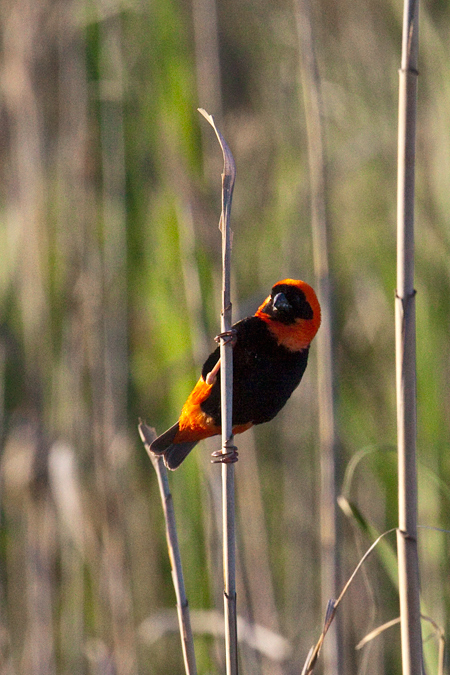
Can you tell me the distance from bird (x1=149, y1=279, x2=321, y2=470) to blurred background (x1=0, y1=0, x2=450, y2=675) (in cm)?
34

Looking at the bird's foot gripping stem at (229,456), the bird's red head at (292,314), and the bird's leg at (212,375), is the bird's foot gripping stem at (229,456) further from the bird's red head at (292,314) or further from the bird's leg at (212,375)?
the bird's red head at (292,314)

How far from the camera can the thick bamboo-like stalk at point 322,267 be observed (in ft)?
4.74

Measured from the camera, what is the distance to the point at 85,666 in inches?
79.1

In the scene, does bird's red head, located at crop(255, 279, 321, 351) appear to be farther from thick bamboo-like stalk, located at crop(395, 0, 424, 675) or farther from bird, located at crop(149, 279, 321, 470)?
thick bamboo-like stalk, located at crop(395, 0, 424, 675)

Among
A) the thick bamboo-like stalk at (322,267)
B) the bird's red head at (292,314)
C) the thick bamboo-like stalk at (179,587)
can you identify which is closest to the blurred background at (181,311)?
the thick bamboo-like stalk at (322,267)

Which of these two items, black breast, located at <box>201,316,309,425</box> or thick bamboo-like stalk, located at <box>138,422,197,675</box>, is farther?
black breast, located at <box>201,316,309,425</box>

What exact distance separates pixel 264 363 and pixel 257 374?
2 centimetres

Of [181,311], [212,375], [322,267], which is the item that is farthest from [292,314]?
[181,311]

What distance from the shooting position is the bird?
119 centimetres

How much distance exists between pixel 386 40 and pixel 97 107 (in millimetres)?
869

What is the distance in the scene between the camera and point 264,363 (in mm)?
1208

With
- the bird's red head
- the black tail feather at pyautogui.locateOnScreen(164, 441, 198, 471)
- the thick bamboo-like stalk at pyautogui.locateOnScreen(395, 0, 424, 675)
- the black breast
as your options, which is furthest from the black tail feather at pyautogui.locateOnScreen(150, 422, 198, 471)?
the thick bamboo-like stalk at pyautogui.locateOnScreen(395, 0, 424, 675)

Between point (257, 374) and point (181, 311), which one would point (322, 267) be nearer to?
point (257, 374)

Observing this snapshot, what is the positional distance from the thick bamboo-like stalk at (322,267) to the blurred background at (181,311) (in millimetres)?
26
